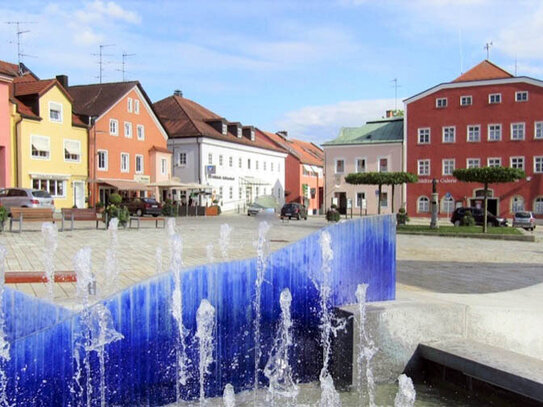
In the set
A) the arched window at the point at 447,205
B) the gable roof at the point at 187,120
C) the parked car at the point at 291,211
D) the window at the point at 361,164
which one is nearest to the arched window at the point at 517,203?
the arched window at the point at 447,205

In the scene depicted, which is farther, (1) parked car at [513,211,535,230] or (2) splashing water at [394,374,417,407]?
(1) parked car at [513,211,535,230]

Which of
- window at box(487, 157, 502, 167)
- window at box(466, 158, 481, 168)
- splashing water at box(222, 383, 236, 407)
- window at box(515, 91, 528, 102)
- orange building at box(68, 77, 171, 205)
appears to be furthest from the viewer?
window at box(466, 158, 481, 168)

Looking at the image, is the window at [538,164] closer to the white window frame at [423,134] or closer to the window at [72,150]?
the white window frame at [423,134]

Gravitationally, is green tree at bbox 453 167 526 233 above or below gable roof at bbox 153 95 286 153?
below

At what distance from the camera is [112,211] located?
2108 centimetres

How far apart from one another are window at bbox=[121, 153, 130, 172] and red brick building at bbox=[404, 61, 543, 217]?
25775mm

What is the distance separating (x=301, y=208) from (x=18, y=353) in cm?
3887

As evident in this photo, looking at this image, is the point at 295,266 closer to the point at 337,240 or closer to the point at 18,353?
the point at 337,240

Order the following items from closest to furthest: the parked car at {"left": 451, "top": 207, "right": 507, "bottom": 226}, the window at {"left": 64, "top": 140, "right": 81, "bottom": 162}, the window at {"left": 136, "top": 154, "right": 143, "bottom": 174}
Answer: the parked car at {"left": 451, "top": 207, "right": 507, "bottom": 226} < the window at {"left": 64, "top": 140, "right": 81, "bottom": 162} < the window at {"left": 136, "top": 154, "right": 143, "bottom": 174}

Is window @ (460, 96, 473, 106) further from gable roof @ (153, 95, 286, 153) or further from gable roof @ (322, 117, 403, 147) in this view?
gable roof @ (153, 95, 286, 153)

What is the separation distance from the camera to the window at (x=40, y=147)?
117 feet

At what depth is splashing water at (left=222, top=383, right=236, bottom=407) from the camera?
451 centimetres

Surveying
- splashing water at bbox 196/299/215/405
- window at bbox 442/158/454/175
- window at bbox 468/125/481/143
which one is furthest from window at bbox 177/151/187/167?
splashing water at bbox 196/299/215/405

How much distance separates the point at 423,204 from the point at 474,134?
7761 mm
